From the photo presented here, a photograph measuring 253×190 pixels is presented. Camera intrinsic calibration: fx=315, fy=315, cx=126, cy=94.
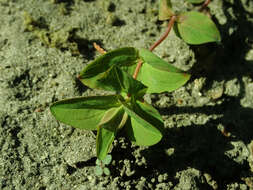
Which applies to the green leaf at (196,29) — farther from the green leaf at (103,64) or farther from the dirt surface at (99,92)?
the green leaf at (103,64)

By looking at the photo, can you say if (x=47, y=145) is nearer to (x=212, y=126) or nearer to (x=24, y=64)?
(x=24, y=64)

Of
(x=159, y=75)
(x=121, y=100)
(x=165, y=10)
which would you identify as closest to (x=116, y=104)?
(x=121, y=100)

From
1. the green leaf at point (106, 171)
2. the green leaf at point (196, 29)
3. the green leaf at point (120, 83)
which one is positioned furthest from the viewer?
the green leaf at point (196, 29)

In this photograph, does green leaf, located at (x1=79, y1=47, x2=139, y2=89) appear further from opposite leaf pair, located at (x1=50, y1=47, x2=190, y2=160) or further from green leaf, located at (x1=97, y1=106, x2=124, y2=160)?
green leaf, located at (x1=97, y1=106, x2=124, y2=160)

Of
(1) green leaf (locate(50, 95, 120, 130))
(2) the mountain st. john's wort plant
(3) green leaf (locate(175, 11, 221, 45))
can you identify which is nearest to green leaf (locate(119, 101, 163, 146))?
(2) the mountain st. john's wort plant

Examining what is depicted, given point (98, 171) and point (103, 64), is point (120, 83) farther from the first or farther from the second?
point (98, 171)

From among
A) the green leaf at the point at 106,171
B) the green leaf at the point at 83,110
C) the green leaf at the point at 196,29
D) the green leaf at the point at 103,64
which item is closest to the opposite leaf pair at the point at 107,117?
the green leaf at the point at 83,110

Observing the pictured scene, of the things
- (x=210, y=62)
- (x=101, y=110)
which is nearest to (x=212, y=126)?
(x=210, y=62)
